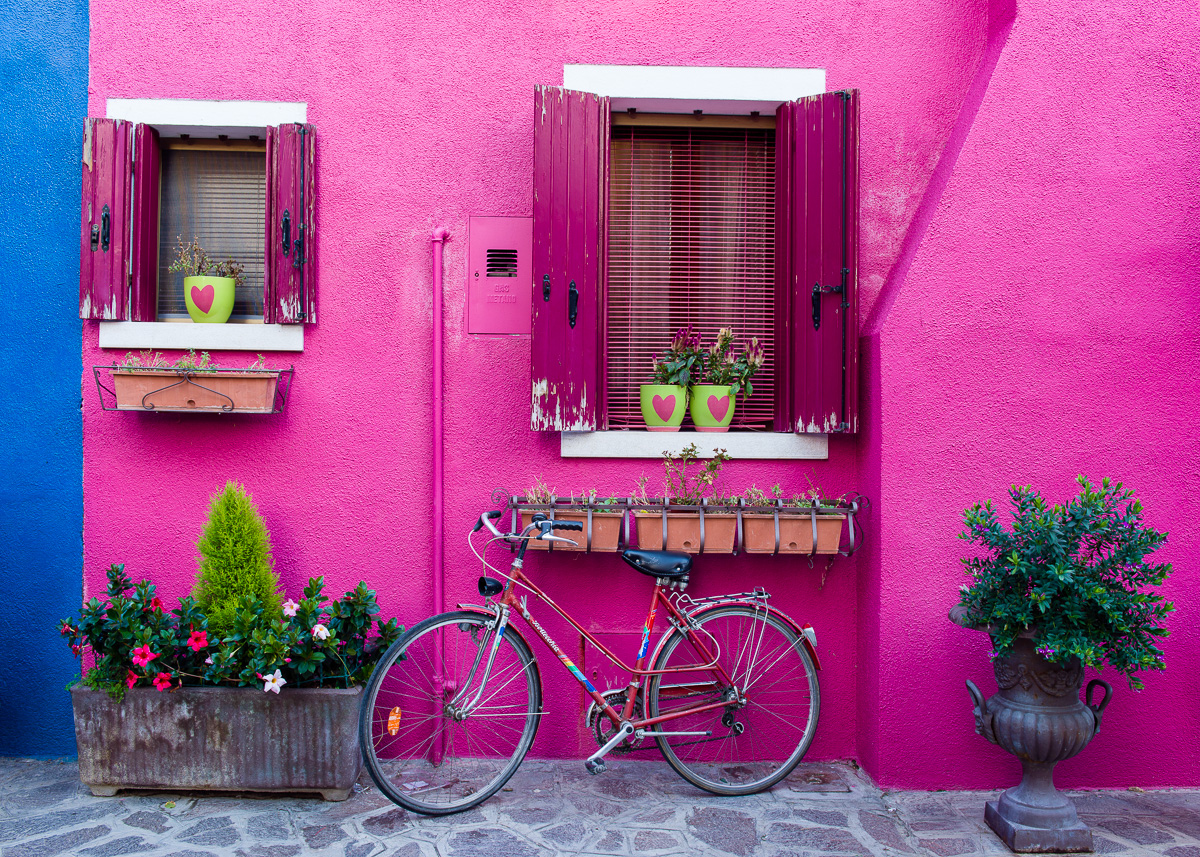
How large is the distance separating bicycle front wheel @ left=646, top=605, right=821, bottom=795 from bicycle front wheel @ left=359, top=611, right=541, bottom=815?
647 millimetres

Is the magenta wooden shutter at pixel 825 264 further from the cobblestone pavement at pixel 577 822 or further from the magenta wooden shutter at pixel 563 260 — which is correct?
the cobblestone pavement at pixel 577 822

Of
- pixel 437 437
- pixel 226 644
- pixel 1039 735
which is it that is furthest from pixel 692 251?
pixel 226 644

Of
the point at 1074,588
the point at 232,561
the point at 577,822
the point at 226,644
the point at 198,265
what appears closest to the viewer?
the point at 1074,588

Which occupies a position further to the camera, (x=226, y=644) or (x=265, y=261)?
(x=265, y=261)

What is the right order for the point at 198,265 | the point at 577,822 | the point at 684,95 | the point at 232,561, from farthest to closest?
1. the point at 198,265
2. the point at 684,95
3. the point at 232,561
4. the point at 577,822

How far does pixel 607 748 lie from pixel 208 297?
2.83 m

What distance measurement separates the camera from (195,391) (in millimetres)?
3676

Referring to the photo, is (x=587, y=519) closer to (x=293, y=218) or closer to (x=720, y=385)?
(x=720, y=385)

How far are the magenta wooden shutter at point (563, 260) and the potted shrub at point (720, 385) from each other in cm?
55

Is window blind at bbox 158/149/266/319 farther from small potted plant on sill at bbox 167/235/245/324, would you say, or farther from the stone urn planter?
the stone urn planter

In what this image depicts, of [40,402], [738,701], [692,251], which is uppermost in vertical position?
[692,251]

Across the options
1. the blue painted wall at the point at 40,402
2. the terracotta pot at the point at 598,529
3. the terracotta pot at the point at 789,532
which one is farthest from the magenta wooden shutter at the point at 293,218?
the terracotta pot at the point at 789,532

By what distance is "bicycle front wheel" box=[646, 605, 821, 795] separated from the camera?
3467 millimetres

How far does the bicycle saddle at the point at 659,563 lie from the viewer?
3.39 m
